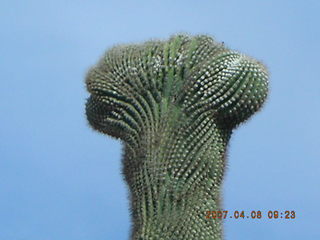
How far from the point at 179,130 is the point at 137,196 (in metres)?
1.50

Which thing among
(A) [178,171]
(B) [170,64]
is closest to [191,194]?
(A) [178,171]

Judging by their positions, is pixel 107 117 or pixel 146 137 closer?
pixel 146 137

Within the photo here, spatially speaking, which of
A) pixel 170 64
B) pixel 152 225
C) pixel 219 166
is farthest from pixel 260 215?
pixel 170 64

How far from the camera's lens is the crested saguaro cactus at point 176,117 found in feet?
48.3

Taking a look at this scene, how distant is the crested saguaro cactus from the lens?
14.7 meters

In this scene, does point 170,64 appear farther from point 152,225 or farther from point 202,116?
point 152,225

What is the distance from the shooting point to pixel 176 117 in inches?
605

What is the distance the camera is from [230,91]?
603 inches

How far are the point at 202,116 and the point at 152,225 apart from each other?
7.68ft

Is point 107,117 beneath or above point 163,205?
above

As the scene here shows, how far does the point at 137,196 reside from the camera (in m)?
15.2

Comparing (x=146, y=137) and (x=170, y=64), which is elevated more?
(x=170, y=64)

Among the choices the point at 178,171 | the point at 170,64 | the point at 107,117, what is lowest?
the point at 178,171

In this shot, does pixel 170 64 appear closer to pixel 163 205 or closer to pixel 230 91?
pixel 230 91
